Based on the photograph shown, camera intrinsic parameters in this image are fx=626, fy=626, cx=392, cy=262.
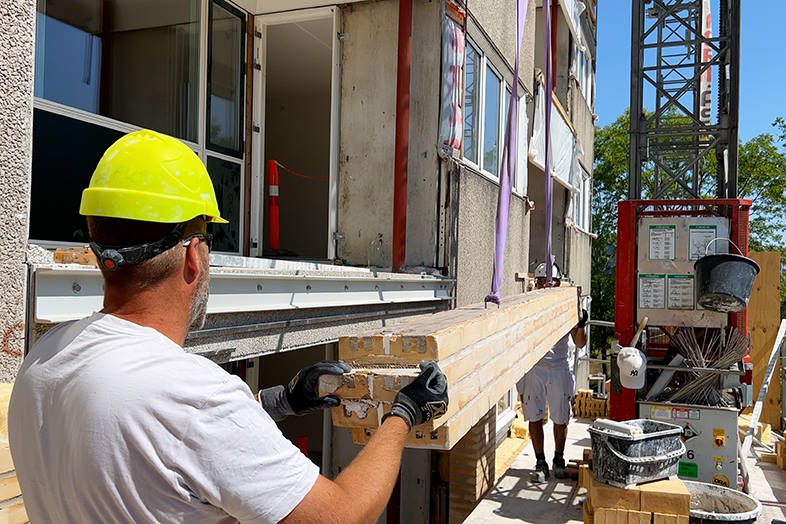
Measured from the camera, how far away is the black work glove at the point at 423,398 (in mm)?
2055

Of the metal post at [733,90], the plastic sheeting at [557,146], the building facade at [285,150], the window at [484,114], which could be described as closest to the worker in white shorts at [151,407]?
the building facade at [285,150]

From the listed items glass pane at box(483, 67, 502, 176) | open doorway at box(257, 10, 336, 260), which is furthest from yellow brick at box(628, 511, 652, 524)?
open doorway at box(257, 10, 336, 260)

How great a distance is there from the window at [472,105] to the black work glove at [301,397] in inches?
215

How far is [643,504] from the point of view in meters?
5.47

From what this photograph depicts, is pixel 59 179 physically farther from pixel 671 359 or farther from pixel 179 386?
pixel 671 359

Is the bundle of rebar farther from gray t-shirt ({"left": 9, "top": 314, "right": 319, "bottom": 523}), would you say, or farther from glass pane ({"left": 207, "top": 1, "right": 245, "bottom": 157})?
gray t-shirt ({"left": 9, "top": 314, "right": 319, "bottom": 523})

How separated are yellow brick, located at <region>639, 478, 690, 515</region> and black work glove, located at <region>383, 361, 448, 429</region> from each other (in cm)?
414

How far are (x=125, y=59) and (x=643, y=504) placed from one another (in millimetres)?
6001

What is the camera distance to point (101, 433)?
127 cm

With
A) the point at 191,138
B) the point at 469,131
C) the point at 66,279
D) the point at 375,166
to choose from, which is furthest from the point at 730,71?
the point at 66,279

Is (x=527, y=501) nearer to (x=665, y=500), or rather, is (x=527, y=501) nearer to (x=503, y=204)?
(x=665, y=500)

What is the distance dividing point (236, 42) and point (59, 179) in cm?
255

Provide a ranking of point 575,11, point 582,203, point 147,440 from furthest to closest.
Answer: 1. point 582,203
2. point 575,11
3. point 147,440

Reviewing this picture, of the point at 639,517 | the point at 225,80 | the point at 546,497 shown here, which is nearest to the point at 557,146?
the point at 546,497
